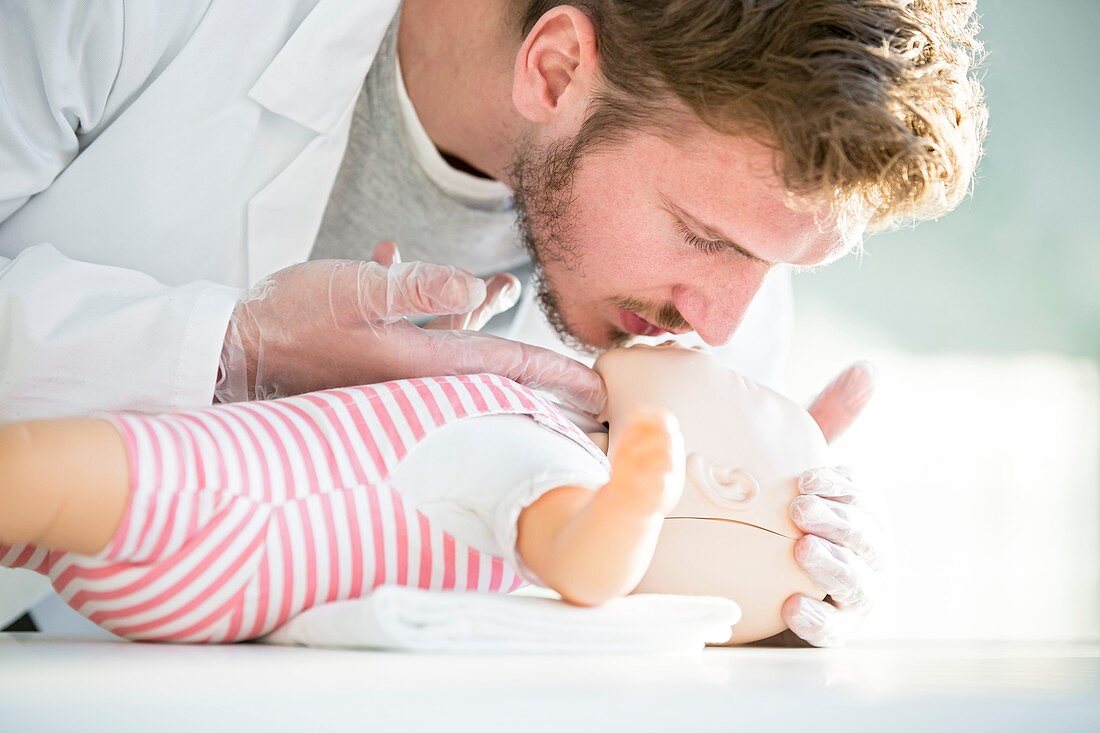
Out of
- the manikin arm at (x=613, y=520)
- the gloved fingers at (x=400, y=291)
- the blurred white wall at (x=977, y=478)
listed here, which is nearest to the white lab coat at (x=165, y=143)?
the gloved fingers at (x=400, y=291)

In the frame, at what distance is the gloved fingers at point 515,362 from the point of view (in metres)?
0.90

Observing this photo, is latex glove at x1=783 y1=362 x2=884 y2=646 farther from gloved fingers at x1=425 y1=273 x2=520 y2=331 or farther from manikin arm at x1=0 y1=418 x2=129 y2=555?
manikin arm at x1=0 y1=418 x2=129 y2=555

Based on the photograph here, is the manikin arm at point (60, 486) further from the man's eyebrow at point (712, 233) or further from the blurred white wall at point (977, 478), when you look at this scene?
the blurred white wall at point (977, 478)

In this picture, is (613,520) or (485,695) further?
(613,520)

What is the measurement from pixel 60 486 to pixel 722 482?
1.72ft

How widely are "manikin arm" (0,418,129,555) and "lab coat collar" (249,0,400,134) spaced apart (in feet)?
2.36

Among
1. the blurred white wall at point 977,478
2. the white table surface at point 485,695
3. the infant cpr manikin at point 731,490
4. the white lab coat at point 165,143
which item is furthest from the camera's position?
the blurred white wall at point 977,478

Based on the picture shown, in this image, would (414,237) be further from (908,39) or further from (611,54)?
(908,39)

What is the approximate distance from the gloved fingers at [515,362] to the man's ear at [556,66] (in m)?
0.41

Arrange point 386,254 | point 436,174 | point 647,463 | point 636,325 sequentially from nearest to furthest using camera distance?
1. point 647,463
2. point 386,254
3. point 636,325
4. point 436,174

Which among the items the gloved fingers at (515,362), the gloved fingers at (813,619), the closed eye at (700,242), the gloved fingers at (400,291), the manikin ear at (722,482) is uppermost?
the closed eye at (700,242)

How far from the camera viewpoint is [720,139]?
1.03m

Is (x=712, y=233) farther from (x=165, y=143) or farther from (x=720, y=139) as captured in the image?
(x=165, y=143)

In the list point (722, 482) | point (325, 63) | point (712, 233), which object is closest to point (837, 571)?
point (722, 482)
